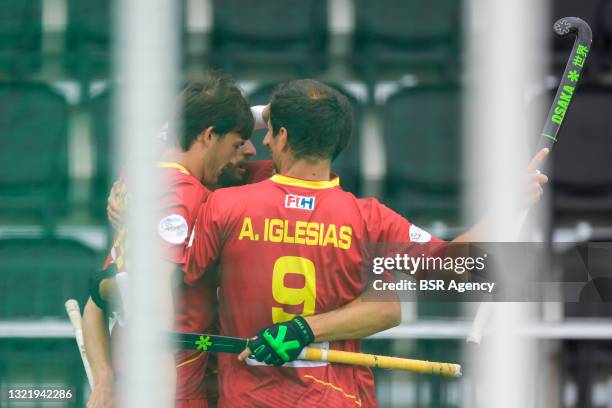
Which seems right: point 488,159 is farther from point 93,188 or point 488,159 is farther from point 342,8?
point 93,188

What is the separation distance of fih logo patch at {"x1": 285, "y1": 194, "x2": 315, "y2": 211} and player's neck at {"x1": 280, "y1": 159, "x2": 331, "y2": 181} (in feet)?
0.17

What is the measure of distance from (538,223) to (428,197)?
257 mm

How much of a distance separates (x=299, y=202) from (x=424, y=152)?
0.31m

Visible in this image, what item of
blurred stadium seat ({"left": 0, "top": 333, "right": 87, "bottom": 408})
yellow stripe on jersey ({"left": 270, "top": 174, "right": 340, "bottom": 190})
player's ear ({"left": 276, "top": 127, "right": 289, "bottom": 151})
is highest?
player's ear ({"left": 276, "top": 127, "right": 289, "bottom": 151})

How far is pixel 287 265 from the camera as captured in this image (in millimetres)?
3371

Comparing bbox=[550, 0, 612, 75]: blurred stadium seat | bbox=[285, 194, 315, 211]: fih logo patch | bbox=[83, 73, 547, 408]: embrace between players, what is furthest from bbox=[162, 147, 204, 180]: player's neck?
bbox=[550, 0, 612, 75]: blurred stadium seat

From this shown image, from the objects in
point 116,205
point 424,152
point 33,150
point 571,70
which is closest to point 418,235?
point 424,152

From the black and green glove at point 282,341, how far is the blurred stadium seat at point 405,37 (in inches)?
23.4

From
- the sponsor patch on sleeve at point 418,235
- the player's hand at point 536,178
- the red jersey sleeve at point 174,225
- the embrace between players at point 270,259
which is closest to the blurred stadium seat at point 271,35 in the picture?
the embrace between players at point 270,259

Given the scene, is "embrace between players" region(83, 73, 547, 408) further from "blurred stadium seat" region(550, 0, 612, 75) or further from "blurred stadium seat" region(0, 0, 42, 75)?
"blurred stadium seat" region(0, 0, 42, 75)

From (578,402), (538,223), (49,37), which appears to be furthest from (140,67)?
(578,402)

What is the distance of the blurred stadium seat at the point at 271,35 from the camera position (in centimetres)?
340

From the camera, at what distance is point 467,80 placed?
11.0 ft

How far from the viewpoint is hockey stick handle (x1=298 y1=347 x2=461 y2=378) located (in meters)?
3.38
